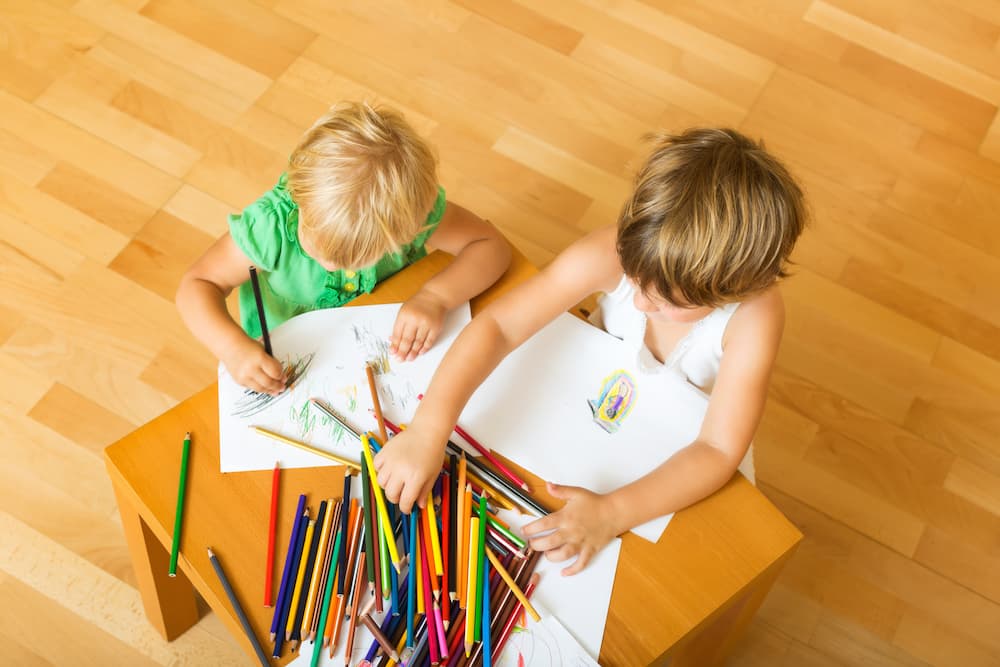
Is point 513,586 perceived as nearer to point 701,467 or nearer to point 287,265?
point 701,467

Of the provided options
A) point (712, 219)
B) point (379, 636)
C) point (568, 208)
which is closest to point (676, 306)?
point (712, 219)

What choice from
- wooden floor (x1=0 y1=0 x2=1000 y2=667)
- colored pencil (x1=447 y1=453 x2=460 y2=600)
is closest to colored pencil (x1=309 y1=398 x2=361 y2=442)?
colored pencil (x1=447 y1=453 x2=460 y2=600)

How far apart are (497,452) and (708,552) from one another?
243mm

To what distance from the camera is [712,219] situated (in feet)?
2.88

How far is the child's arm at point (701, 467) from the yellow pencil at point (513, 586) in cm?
5

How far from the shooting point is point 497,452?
980 millimetres

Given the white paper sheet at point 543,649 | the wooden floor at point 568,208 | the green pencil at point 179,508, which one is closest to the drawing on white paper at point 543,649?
the white paper sheet at point 543,649

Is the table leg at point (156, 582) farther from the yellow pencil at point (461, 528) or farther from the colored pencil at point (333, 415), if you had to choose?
the yellow pencil at point (461, 528)

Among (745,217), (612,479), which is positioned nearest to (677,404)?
(612,479)

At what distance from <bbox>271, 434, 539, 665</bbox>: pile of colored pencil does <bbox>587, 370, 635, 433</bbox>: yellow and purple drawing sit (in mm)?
178

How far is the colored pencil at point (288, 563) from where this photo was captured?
2.78ft

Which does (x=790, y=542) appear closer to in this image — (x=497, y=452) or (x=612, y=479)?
(x=612, y=479)

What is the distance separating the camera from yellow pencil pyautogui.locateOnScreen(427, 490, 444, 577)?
868mm

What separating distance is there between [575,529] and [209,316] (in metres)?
0.51
